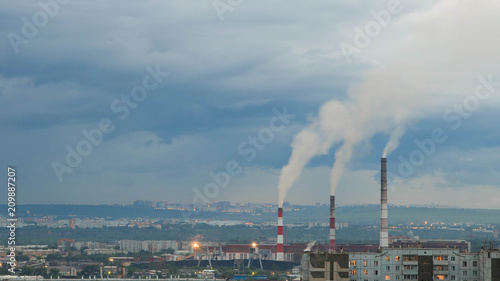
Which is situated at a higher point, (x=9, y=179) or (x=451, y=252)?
(x=9, y=179)

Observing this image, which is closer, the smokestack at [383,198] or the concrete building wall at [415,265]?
the concrete building wall at [415,265]

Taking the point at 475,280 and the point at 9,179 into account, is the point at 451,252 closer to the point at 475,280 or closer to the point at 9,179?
the point at 475,280

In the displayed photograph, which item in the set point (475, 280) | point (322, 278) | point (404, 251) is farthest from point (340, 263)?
point (475, 280)

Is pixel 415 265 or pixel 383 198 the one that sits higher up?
pixel 383 198

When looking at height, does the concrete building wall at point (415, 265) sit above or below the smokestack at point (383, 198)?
below

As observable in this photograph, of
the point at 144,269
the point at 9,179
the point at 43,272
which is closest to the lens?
the point at 9,179

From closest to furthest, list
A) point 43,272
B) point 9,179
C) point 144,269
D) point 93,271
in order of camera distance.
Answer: point 9,179
point 43,272
point 93,271
point 144,269

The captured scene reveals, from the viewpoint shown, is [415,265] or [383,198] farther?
[383,198]

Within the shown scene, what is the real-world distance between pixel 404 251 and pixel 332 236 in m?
103

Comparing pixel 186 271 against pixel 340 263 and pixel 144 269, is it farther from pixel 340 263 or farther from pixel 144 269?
pixel 340 263

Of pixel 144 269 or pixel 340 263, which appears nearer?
pixel 340 263

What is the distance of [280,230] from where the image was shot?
603ft

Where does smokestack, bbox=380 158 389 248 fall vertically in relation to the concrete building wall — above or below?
above

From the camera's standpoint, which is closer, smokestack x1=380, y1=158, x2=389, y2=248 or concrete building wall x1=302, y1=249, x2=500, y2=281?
concrete building wall x1=302, y1=249, x2=500, y2=281
